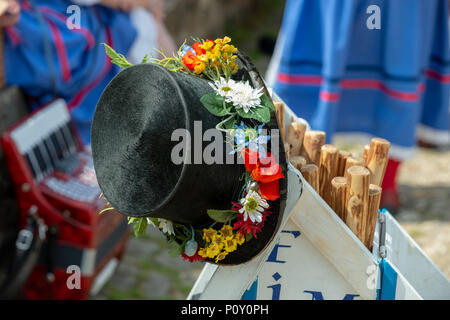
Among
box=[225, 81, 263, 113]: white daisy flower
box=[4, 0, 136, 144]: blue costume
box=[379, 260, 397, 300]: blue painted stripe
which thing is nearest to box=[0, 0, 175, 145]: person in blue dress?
box=[4, 0, 136, 144]: blue costume

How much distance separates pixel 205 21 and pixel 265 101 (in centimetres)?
488

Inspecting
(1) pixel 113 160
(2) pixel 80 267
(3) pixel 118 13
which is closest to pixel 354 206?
(1) pixel 113 160

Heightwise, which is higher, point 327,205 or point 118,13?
point 118,13

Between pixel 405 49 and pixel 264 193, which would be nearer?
pixel 264 193

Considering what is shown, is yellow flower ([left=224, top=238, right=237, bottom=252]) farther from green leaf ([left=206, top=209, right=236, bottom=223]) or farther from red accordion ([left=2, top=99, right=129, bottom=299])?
red accordion ([left=2, top=99, right=129, bottom=299])

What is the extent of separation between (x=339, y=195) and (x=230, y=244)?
1.09 ft

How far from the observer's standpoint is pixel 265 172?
1199mm

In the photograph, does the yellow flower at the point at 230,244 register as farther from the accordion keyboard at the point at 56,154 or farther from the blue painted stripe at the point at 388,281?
the accordion keyboard at the point at 56,154

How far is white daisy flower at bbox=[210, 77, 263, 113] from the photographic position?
4.04 feet

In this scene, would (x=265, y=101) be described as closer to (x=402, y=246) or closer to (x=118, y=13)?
(x=402, y=246)

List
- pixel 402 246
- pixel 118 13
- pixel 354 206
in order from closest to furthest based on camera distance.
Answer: pixel 354 206 → pixel 402 246 → pixel 118 13

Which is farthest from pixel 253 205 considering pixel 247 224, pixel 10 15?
pixel 10 15

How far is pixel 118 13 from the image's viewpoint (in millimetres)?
3131

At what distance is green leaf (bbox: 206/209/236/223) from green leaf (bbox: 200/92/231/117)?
0.71ft
